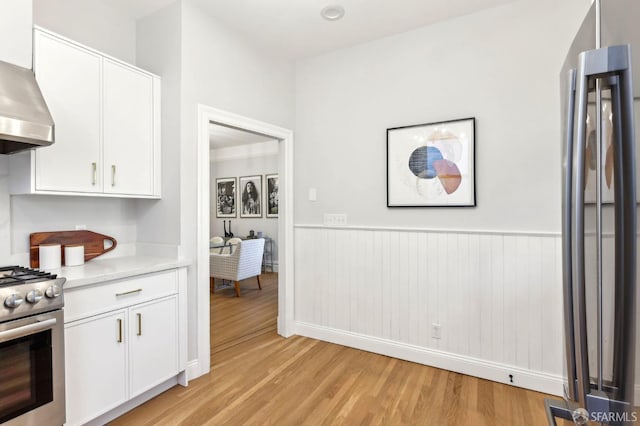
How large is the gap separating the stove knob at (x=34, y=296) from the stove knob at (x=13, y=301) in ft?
0.10

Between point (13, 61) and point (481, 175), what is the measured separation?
10.0ft

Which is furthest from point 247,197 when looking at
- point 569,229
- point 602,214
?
point 602,214

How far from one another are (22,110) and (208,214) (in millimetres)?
1309

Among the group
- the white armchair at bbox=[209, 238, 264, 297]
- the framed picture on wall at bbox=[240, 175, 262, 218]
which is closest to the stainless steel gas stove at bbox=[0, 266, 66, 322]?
the white armchair at bbox=[209, 238, 264, 297]

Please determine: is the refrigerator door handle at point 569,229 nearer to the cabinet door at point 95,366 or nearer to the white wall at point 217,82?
the cabinet door at point 95,366

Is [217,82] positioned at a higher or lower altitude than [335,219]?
higher

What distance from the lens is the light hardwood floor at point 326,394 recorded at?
6.77 ft

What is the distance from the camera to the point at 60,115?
2.01 metres

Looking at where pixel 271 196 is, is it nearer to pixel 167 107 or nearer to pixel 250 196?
pixel 250 196

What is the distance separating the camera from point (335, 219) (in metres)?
3.28

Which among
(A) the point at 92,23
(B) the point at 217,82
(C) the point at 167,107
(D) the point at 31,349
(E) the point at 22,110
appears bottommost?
(D) the point at 31,349

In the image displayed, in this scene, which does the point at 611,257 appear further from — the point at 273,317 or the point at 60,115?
the point at 273,317

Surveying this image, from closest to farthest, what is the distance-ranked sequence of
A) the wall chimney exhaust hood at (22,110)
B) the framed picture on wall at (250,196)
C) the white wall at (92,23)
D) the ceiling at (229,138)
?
the wall chimney exhaust hood at (22,110)
the white wall at (92,23)
the ceiling at (229,138)
the framed picture on wall at (250,196)

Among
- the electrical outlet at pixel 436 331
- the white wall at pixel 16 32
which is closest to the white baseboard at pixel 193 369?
the electrical outlet at pixel 436 331
